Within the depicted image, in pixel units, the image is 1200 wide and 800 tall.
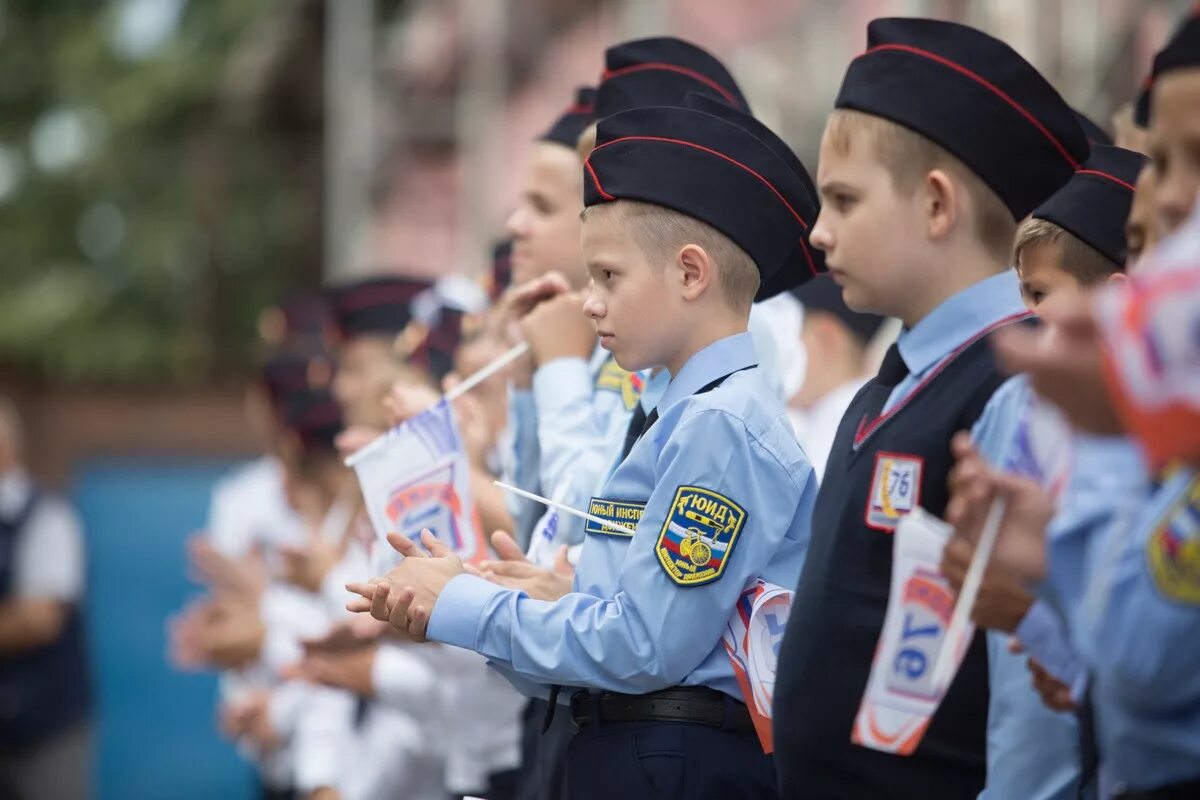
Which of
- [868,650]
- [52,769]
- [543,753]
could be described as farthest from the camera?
[52,769]

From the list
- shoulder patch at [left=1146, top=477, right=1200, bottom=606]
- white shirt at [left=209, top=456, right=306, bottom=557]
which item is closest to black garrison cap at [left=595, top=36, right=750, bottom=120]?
shoulder patch at [left=1146, top=477, right=1200, bottom=606]

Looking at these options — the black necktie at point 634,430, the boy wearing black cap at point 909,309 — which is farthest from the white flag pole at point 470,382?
the boy wearing black cap at point 909,309

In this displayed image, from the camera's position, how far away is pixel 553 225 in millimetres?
3562

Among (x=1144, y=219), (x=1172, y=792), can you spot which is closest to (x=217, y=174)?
(x=1144, y=219)

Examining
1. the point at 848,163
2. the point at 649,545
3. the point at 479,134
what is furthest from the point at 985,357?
the point at 479,134

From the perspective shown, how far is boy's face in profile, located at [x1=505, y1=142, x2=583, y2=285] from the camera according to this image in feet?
11.7

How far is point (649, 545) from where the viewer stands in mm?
2453

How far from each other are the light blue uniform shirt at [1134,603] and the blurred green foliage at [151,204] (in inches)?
589

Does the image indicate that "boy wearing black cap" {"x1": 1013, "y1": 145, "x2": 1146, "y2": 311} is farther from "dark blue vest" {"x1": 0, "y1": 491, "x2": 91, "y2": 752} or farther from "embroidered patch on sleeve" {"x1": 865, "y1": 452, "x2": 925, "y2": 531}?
"dark blue vest" {"x1": 0, "y1": 491, "x2": 91, "y2": 752}

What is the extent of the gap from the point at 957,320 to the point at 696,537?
1.58ft

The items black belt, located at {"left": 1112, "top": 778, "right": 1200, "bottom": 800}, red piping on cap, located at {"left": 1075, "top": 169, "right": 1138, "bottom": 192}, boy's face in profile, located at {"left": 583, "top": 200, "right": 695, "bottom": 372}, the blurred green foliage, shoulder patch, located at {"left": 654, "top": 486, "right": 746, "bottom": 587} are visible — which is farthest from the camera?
the blurred green foliage

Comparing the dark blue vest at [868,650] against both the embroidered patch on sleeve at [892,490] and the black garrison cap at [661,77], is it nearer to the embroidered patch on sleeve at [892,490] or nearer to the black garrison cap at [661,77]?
the embroidered patch on sleeve at [892,490]

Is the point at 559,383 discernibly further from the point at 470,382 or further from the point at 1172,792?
the point at 1172,792

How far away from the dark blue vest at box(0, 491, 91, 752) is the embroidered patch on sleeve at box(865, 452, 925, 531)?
6.01 meters
